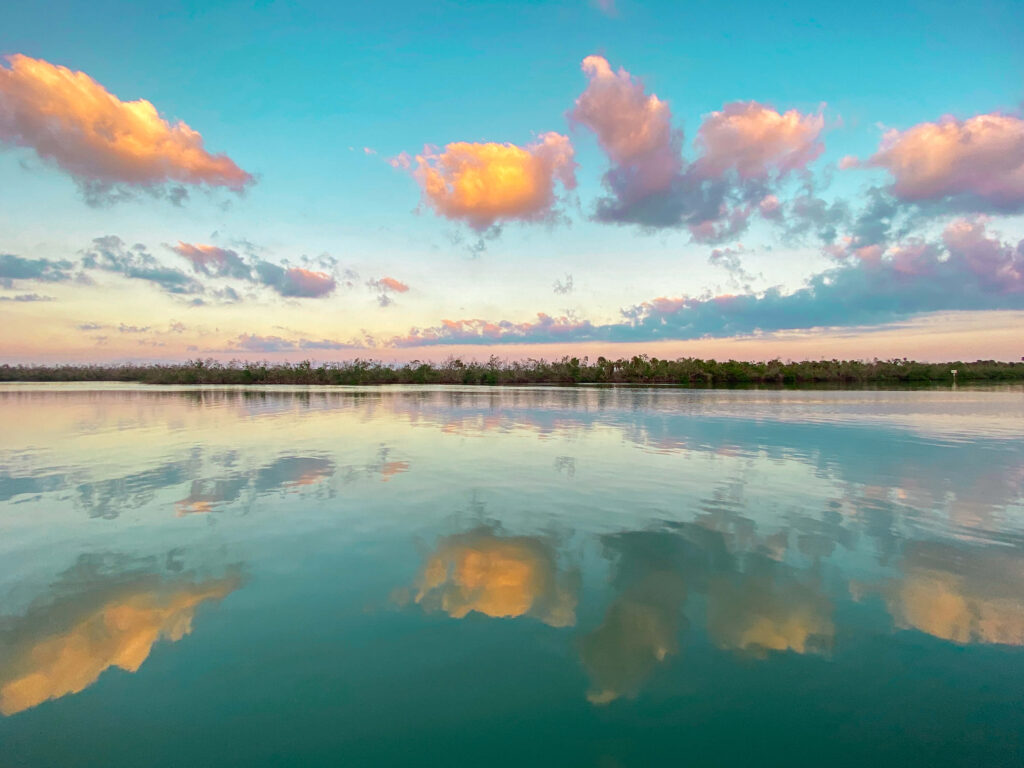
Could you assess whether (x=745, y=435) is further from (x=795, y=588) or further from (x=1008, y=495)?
(x=795, y=588)

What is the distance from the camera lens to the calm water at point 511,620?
4066mm

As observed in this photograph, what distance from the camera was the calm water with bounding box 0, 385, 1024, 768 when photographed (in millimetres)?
4066

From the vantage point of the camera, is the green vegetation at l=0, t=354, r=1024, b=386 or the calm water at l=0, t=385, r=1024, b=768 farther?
the green vegetation at l=0, t=354, r=1024, b=386

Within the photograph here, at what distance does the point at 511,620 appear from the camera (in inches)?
231

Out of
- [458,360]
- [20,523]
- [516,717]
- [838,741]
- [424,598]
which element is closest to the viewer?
[838,741]

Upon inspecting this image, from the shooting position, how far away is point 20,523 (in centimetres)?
932

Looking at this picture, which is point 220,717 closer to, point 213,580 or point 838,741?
point 213,580

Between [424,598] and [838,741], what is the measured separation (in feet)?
14.3

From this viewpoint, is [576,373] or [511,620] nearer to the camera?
[511,620]

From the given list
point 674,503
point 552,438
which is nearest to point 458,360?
point 552,438

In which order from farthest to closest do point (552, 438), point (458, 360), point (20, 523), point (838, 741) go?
point (458, 360) → point (552, 438) → point (20, 523) → point (838, 741)

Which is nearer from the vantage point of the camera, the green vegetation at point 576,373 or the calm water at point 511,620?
the calm water at point 511,620

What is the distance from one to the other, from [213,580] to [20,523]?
18.3ft

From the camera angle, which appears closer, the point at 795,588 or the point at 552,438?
the point at 795,588
